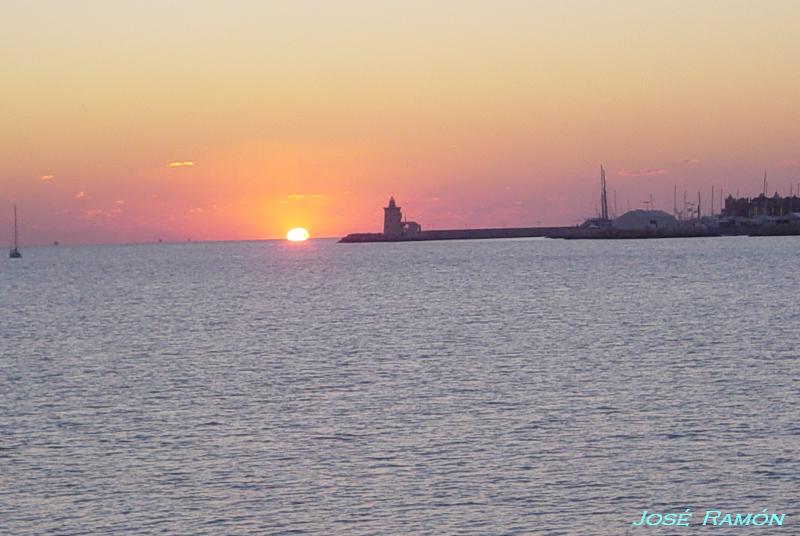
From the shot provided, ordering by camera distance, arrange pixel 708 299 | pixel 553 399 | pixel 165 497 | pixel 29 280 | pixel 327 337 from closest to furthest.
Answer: pixel 165 497 → pixel 553 399 → pixel 327 337 → pixel 708 299 → pixel 29 280

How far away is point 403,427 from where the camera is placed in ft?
104

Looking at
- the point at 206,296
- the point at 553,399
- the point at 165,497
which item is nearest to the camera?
the point at 165,497

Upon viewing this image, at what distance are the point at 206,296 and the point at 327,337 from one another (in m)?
53.4

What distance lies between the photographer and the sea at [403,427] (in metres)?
23.5

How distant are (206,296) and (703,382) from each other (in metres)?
78.7

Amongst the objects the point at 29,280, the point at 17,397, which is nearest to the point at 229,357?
the point at 17,397

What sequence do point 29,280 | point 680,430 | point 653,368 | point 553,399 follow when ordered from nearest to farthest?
point 680,430
point 553,399
point 653,368
point 29,280

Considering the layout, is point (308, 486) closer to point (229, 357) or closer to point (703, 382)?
point (703, 382)

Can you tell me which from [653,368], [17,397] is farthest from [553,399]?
[17,397]

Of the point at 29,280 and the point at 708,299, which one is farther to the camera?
the point at 29,280

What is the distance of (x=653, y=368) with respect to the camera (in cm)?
4384

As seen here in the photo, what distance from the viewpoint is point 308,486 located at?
83.1ft

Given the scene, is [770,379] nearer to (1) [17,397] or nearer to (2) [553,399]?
(2) [553,399]

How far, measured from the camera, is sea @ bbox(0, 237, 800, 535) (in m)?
23.5
